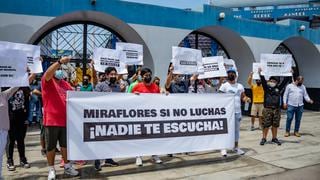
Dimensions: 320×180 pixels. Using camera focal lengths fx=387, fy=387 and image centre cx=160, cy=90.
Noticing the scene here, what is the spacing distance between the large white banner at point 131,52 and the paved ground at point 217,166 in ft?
9.34

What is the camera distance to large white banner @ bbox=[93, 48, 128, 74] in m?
8.57

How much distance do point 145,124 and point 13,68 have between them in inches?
90.1

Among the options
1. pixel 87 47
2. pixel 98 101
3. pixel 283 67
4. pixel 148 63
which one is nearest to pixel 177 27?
pixel 148 63

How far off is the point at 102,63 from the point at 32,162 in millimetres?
2730

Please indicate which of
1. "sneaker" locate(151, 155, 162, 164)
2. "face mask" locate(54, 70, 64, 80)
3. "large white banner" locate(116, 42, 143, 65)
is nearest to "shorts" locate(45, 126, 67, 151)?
"face mask" locate(54, 70, 64, 80)

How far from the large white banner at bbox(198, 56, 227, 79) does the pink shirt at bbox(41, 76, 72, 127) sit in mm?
3942

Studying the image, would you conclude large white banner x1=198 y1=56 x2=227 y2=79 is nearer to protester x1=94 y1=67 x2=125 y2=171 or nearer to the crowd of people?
the crowd of people

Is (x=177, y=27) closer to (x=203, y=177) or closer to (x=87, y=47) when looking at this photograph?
(x=87, y=47)

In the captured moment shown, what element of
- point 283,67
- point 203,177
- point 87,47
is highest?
point 87,47

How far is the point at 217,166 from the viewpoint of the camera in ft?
22.7

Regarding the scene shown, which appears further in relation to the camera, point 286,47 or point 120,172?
point 286,47

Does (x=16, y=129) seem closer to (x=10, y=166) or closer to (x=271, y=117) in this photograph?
(x=10, y=166)

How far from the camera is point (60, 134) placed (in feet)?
19.3

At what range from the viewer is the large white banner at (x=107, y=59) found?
8.57 meters
